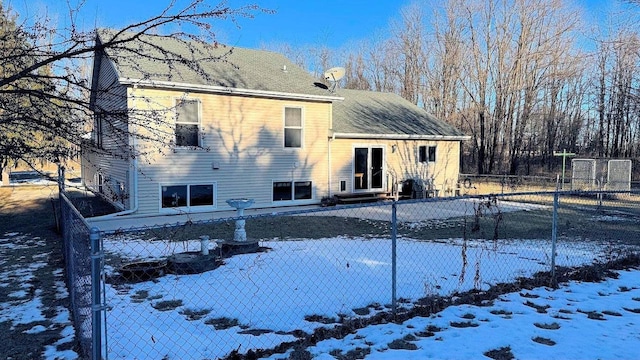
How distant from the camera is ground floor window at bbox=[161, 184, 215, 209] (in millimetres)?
12578

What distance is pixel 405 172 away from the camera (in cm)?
1803

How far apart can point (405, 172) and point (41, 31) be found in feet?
51.7

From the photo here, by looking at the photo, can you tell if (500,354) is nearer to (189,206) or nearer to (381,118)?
(189,206)

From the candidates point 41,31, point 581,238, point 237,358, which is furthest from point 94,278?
point 581,238

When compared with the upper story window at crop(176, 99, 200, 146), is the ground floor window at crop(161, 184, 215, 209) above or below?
below

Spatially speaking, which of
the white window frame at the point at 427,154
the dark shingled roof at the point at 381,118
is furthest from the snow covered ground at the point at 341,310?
the white window frame at the point at 427,154

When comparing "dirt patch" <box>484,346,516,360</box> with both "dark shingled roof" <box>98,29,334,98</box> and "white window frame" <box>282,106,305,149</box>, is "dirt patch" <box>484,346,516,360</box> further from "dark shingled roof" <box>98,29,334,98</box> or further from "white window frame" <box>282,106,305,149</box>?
"white window frame" <box>282,106,305,149</box>

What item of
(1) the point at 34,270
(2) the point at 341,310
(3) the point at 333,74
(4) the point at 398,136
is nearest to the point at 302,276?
(2) the point at 341,310

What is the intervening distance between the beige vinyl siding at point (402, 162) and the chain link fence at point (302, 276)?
5.74 metres

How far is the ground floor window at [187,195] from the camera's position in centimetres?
1258

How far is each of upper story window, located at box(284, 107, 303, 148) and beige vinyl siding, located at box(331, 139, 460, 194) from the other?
5.09ft

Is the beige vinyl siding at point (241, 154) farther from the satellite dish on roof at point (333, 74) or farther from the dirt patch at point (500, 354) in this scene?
the dirt patch at point (500, 354)

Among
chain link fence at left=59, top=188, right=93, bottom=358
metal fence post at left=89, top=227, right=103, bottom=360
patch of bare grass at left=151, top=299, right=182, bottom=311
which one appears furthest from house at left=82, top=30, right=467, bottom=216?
metal fence post at left=89, top=227, right=103, bottom=360

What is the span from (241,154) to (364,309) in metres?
9.82
